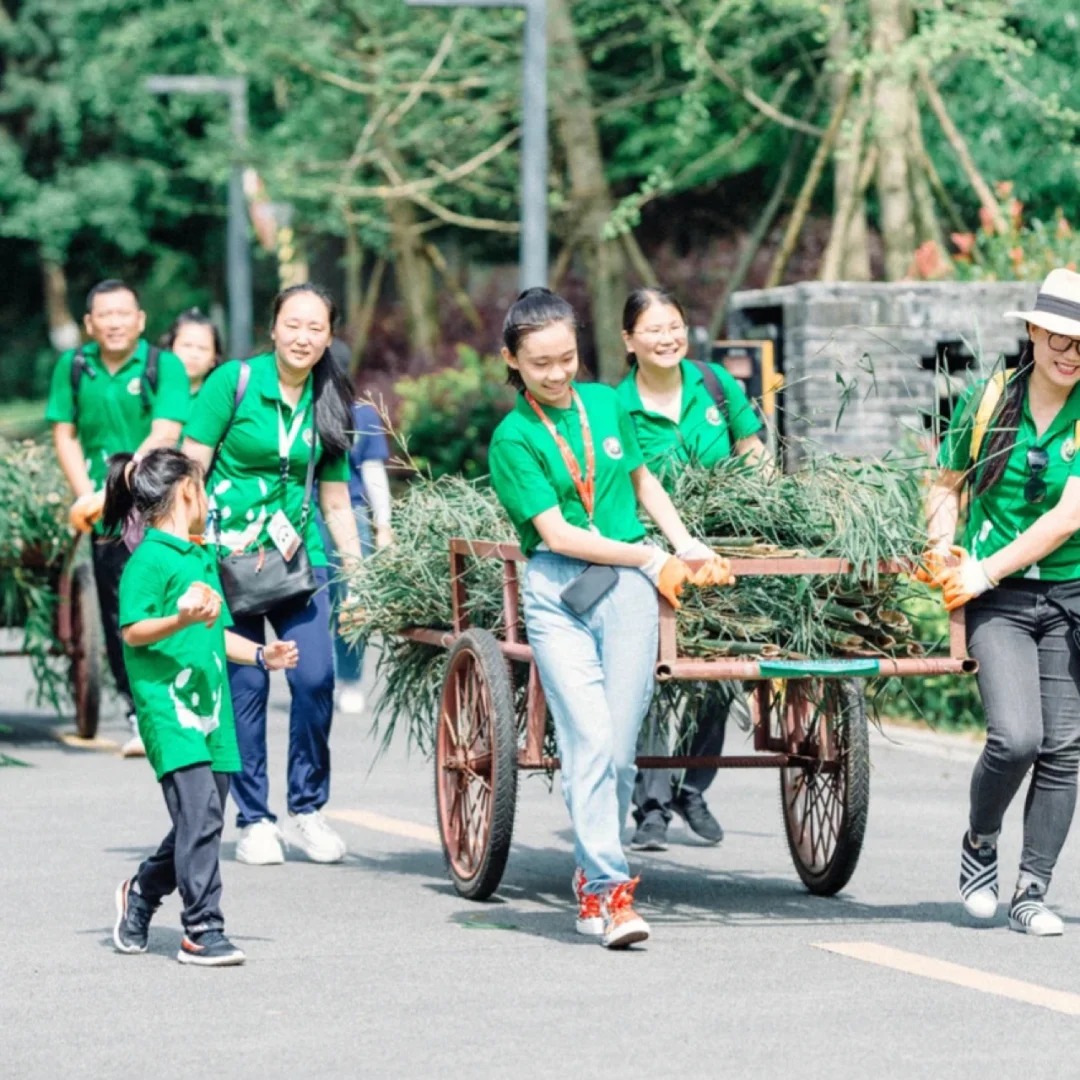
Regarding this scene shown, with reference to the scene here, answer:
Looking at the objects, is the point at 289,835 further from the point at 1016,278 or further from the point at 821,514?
the point at 1016,278

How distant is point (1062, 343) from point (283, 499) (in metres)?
2.77

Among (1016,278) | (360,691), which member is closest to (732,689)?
(360,691)

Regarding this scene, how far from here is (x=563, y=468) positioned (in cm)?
736

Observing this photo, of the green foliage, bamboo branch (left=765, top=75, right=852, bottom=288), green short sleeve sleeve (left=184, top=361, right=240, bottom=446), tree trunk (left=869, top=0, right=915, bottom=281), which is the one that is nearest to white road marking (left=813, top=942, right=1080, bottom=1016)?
green short sleeve sleeve (left=184, top=361, right=240, bottom=446)

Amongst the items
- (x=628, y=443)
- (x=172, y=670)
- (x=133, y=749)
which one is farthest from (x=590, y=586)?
(x=133, y=749)

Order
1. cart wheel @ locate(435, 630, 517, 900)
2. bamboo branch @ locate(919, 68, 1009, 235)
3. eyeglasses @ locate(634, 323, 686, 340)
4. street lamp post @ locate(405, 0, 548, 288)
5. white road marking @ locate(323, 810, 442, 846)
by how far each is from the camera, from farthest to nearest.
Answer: bamboo branch @ locate(919, 68, 1009, 235) → street lamp post @ locate(405, 0, 548, 288) → white road marking @ locate(323, 810, 442, 846) → eyeglasses @ locate(634, 323, 686, 340) → cart wheel @ locate(435, 630, 517, 900)

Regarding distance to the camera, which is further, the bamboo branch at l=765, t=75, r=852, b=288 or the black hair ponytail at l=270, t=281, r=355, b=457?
the bamboo branch at l=765, t=75, r=852, b=288

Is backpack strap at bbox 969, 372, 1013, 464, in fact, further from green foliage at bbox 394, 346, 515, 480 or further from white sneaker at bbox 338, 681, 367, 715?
green foliage at bbox 394, 346, 515, 480

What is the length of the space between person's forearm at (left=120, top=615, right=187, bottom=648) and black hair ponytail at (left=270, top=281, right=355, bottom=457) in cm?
202

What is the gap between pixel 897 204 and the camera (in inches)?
758

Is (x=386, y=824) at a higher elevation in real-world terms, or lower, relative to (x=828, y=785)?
lower

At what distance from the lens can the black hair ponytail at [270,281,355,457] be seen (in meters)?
9.02

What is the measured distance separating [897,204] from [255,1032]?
1377cm

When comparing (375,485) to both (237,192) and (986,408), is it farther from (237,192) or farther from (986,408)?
(237,192)
